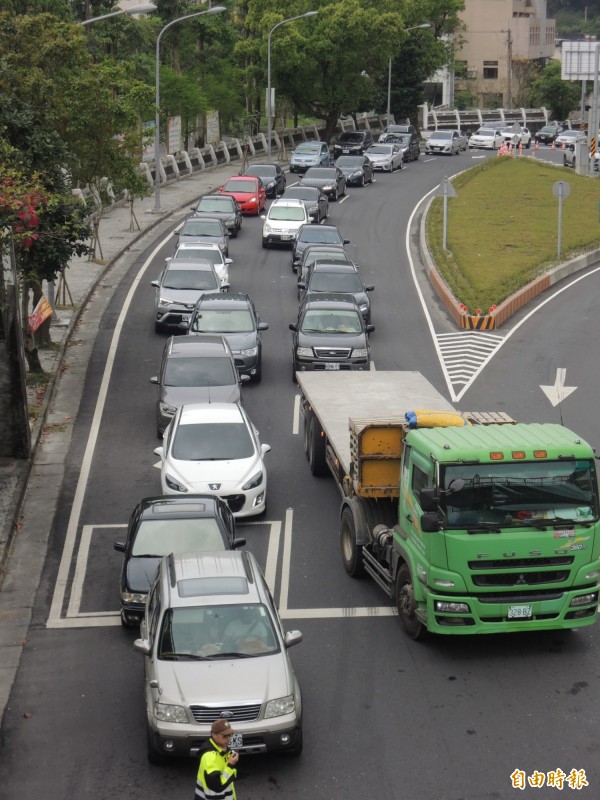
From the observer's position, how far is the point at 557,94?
10350 centimetres

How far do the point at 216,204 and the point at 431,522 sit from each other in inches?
1284

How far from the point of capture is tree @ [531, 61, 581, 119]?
4050 inches

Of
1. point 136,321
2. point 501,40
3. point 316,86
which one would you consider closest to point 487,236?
point 136,321

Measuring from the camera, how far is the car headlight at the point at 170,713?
1162 centimetres

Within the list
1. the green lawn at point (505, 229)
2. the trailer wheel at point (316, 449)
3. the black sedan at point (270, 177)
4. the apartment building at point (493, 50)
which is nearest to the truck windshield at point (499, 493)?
the trailer wheel at point (316, 449)

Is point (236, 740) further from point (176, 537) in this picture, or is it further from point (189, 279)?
point (189, 279)

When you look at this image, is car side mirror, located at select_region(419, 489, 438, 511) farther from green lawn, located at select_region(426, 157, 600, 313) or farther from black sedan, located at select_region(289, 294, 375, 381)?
green lawn, located at select_region(426, 157, 600, 313)

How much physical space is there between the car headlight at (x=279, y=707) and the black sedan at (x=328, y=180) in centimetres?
4149

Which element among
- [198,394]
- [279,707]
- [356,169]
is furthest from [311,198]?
[279,707]

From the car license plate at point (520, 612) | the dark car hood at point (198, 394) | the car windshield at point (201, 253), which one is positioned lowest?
the car license plate at point (520, 612)

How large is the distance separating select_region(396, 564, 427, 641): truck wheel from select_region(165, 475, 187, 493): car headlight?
487 cm

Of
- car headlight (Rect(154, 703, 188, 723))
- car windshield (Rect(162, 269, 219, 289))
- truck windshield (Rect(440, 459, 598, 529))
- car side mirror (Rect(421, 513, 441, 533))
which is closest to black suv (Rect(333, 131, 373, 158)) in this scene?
car windshield (Rect(162, 269, 219, 289))

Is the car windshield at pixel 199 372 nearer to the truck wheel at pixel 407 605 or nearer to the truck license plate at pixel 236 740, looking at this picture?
the truck wheel at pixel 407 605

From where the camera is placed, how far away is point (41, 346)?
98.0 ft
